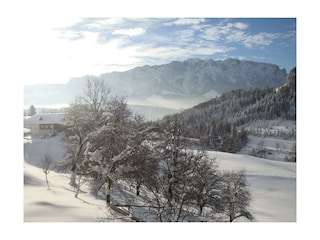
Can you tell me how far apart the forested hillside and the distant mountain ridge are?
13 centimetres

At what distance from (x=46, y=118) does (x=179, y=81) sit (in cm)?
202

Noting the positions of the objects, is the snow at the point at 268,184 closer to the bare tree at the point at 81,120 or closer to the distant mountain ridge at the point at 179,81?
the distant mountain ridge at the point at 179,81

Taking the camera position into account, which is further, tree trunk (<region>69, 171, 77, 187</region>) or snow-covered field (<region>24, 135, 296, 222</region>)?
tree trunk (<region>69, 171, 77, 187</region>)

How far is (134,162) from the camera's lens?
15.0ft

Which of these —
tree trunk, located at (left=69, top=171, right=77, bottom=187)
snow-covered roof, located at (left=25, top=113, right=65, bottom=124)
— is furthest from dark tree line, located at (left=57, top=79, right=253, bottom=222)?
snow-covered roof, located at (left=25, top=113, right=65, bottom=124)

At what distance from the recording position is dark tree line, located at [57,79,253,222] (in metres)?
4.39

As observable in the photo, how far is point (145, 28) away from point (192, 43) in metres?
0.72

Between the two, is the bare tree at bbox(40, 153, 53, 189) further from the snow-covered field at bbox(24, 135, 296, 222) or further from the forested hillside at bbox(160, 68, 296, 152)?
the forested hillside at bbox(160, 68, 296, 152)

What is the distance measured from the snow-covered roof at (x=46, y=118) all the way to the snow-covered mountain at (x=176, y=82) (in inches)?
7.3

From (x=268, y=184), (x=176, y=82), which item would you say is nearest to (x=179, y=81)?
(x=176, y=82)
